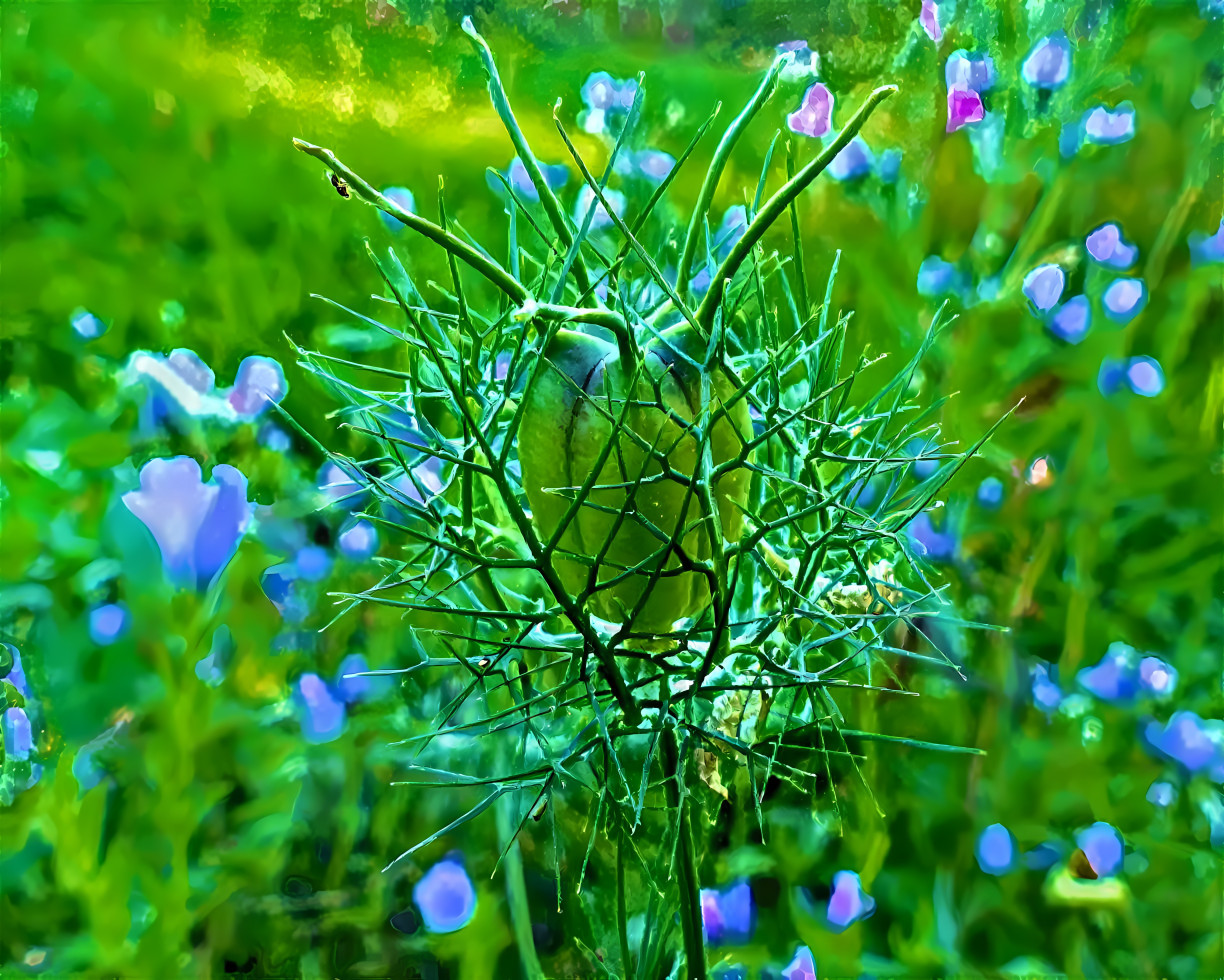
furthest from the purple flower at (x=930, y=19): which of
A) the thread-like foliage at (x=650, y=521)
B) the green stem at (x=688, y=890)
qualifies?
the green stem at (x=688, y=890)

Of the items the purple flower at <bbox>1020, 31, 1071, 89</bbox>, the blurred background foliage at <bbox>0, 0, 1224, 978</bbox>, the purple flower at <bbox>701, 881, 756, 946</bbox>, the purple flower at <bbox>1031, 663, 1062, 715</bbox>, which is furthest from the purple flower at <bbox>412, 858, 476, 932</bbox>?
the purple flower at <bbox>1020, 31, 1071, 89</bbox>

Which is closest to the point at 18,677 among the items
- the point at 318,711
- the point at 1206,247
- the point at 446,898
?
the point at 318,711

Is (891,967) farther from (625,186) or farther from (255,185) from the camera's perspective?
(255,185)

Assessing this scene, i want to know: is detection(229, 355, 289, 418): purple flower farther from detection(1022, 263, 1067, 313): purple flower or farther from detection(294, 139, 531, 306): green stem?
detection(1022, 263, 1067, 313): purple flower

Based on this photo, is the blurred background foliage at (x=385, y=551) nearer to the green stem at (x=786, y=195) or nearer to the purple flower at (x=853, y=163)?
the purple flower at (x=853, y=163)

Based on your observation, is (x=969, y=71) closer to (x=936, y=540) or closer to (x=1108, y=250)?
(x=1108, y=250)

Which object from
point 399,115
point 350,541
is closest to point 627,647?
point 350,541
